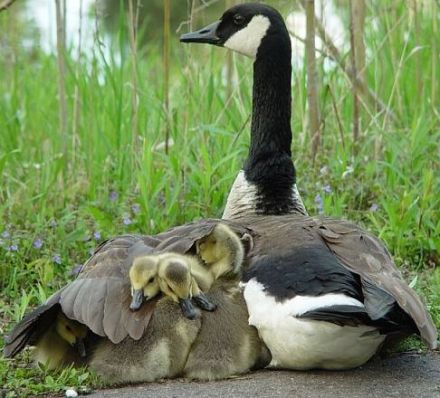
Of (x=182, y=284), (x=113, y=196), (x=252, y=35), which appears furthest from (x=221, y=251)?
(x=113, y=196)

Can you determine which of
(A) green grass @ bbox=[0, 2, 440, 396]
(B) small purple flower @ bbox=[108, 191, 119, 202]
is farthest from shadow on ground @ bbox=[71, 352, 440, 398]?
(B) small purple flower @ bbox=[108, 191, 119, 202]

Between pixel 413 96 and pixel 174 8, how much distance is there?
9937 millimetres

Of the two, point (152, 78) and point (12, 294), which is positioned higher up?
point (152, 78)

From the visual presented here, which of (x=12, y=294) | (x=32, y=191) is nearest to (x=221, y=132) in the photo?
(x=32, y=191)

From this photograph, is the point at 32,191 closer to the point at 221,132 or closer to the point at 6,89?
the point at 221,132

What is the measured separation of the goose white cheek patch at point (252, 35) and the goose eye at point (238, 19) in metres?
0.06

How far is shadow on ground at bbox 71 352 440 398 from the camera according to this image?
4637mm

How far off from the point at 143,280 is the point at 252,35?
240 cm

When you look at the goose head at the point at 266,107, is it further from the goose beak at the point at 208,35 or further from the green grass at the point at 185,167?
the green grass at the point at 185,167

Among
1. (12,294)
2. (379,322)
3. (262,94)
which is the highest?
(262,94)

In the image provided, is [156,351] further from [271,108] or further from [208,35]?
[208,35]

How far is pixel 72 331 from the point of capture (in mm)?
5086

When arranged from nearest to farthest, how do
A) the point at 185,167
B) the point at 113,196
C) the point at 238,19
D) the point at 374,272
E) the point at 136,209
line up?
the point at 374,272, the point at 238,19, the point at 136,209, the point at 113,196, the point at 185,167

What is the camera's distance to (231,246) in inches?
198
